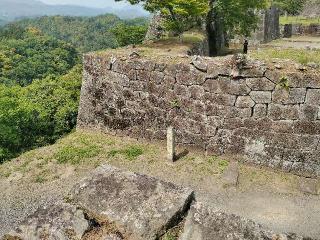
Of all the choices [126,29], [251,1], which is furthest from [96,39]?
[251,1]

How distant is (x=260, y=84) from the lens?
359 inches

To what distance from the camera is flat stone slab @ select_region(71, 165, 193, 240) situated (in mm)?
2691

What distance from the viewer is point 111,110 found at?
1163 cm

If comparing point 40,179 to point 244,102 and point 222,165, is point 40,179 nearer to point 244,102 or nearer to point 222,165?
point 222,165

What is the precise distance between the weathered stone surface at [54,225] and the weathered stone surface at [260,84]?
7109 millimetres

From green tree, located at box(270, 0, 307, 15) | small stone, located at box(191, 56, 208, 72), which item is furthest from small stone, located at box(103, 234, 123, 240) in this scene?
green tree, located at box(270, 0, 307, 15)

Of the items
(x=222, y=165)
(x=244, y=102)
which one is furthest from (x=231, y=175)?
(x=244, y=102)

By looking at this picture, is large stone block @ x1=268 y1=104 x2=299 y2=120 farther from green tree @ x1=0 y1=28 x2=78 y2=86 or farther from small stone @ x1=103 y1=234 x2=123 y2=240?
green tree @ x1=0 y1=28 x2=78 y2=86

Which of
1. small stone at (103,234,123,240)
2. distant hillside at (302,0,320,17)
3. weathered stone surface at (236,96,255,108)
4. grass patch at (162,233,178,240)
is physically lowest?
weathered stone surface at (236,96,255,108)

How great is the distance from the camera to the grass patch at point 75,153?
10.4 meters

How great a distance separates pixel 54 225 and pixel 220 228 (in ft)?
3.71

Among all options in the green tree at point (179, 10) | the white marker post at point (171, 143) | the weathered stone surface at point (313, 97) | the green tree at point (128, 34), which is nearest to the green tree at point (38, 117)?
the green tree at point (179, 10)

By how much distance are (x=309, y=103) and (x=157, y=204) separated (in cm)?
684

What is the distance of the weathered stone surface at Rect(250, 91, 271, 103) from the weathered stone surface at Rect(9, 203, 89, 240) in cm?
714
